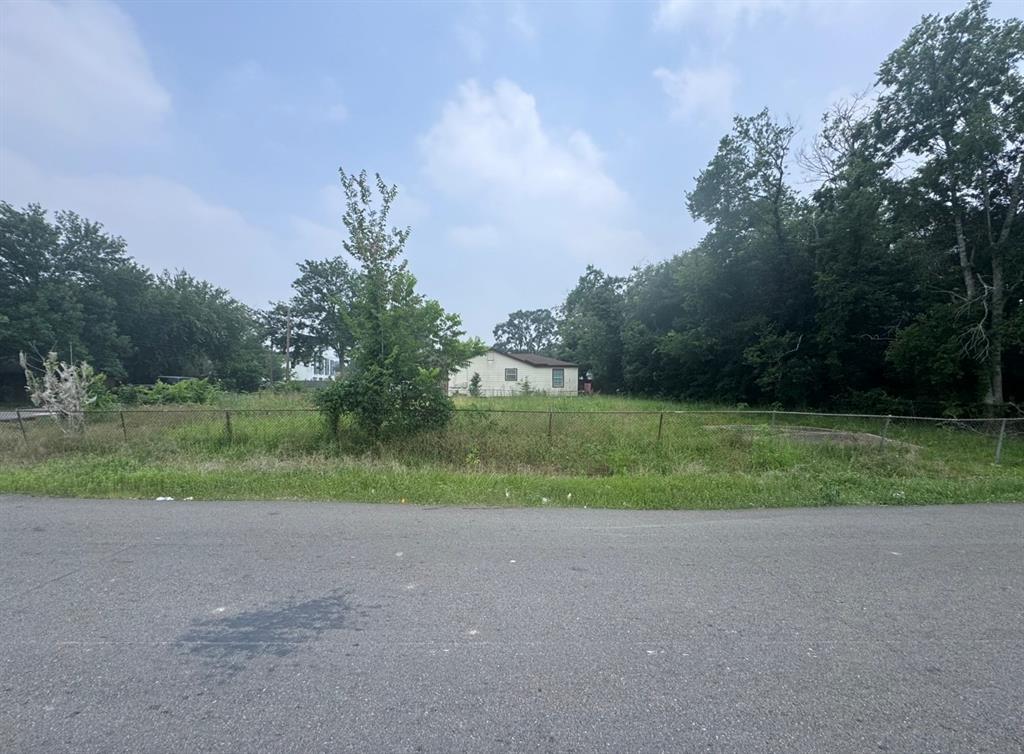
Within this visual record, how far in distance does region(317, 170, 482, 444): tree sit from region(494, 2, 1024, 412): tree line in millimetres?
17827

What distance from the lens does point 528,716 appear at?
2357 millimetres

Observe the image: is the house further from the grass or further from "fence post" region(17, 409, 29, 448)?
"fence post" region(17, 409, 29, 448)

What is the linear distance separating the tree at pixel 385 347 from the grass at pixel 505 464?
0.55 metres

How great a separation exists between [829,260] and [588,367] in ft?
80.6

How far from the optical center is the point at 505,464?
9.23 meters

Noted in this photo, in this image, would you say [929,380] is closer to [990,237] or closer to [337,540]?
[990,237]

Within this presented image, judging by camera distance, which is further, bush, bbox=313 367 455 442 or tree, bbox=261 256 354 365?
tree, bbox=261 256 354 365

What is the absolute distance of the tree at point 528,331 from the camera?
9556cm

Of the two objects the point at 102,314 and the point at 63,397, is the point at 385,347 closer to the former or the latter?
the point at 63,397

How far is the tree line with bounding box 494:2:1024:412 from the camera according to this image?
57.2 feet

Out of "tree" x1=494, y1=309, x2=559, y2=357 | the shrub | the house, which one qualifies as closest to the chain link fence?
the shrub

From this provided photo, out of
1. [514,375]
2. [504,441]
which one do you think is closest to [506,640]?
[504,441]

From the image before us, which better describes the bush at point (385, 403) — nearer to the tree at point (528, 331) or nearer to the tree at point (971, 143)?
the tree at point (971, 143)

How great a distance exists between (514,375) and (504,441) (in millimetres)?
30154
